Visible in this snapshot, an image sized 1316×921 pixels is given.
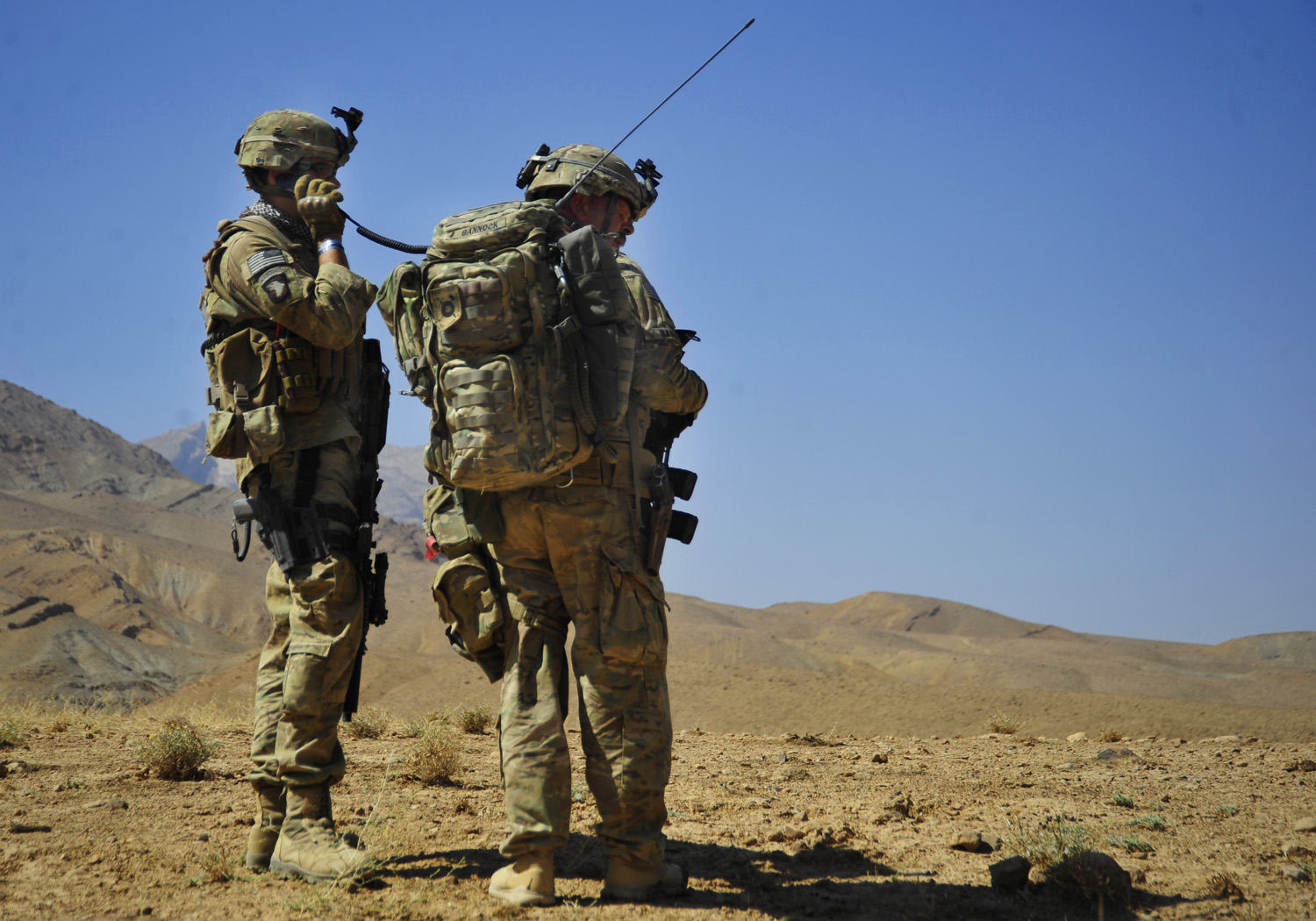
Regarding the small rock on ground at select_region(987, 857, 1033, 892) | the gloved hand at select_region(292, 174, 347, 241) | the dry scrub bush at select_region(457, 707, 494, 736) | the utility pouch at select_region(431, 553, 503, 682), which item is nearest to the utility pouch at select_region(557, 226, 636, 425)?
the utility pouch at select_region(431, 553, 503, 682)

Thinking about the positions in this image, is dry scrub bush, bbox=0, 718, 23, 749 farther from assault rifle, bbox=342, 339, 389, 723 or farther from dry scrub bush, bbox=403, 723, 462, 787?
assault rifle, bbox=342, 339, 389, 723

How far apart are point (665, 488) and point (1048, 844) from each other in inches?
91.2

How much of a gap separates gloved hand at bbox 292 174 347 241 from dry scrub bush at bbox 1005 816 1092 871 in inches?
160

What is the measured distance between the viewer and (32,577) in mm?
39156

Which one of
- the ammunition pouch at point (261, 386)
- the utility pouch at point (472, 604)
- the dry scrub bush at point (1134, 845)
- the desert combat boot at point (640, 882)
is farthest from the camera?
the dry scrub bush at point (1134, 845)

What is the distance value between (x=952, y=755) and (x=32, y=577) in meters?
39.6

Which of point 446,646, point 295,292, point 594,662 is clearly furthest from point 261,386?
point 446,646

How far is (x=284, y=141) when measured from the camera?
497 cm

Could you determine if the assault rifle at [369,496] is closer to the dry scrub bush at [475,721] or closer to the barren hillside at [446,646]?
the dry scrub bush at [475,721]

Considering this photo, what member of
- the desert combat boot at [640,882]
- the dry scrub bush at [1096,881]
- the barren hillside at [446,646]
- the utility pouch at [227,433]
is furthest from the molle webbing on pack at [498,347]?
the barren hillside at [446,646]

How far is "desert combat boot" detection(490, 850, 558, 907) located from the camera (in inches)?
159

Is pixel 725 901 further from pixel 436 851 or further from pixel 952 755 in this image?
pixel 952 755

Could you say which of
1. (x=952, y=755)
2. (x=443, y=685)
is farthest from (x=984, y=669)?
(x=952, y=755)

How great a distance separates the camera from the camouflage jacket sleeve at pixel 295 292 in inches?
175
